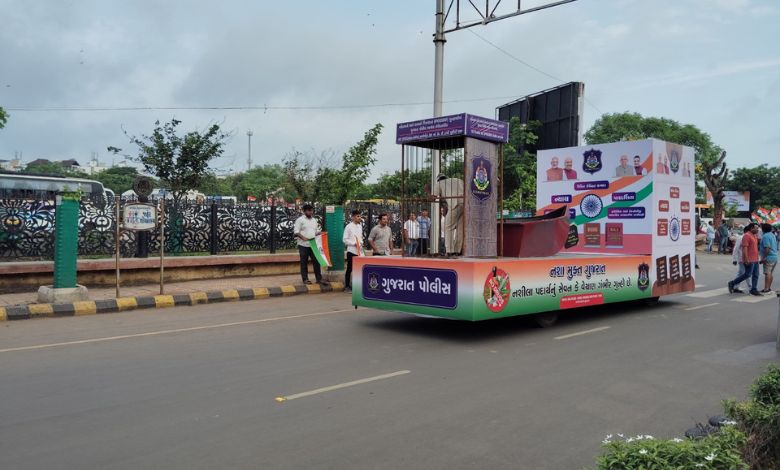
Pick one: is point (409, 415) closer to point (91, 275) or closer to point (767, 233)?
point (91, 275)

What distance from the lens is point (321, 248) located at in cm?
1375

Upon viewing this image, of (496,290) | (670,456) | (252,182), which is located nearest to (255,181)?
(252,182)

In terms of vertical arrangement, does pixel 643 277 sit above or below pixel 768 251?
below

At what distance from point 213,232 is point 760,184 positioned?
71237mm

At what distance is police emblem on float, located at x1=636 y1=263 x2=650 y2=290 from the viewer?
10758 mm

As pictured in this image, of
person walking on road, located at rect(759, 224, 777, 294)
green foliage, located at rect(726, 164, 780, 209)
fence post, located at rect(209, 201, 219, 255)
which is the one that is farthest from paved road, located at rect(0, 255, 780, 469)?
green foliage, located at rect(726, 164, 780, 209)

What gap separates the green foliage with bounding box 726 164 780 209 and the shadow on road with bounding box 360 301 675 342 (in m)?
67.1

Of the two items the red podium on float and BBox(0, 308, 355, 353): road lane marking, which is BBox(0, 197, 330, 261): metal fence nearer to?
BBox(0, 308, 355, 353): road lane marking

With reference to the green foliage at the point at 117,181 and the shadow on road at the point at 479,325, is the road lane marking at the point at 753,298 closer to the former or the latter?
the shadow on road at the point at 479,325

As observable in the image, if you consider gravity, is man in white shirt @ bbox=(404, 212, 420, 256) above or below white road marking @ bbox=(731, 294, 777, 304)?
above

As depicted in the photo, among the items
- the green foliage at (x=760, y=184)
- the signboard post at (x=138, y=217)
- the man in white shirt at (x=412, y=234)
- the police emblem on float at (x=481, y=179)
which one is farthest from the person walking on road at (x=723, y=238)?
the green foliage at (x=760, y=184)

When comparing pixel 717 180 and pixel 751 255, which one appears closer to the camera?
pixel 751 255

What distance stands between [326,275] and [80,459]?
10687 mm

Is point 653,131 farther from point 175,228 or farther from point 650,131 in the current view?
point 175,228
